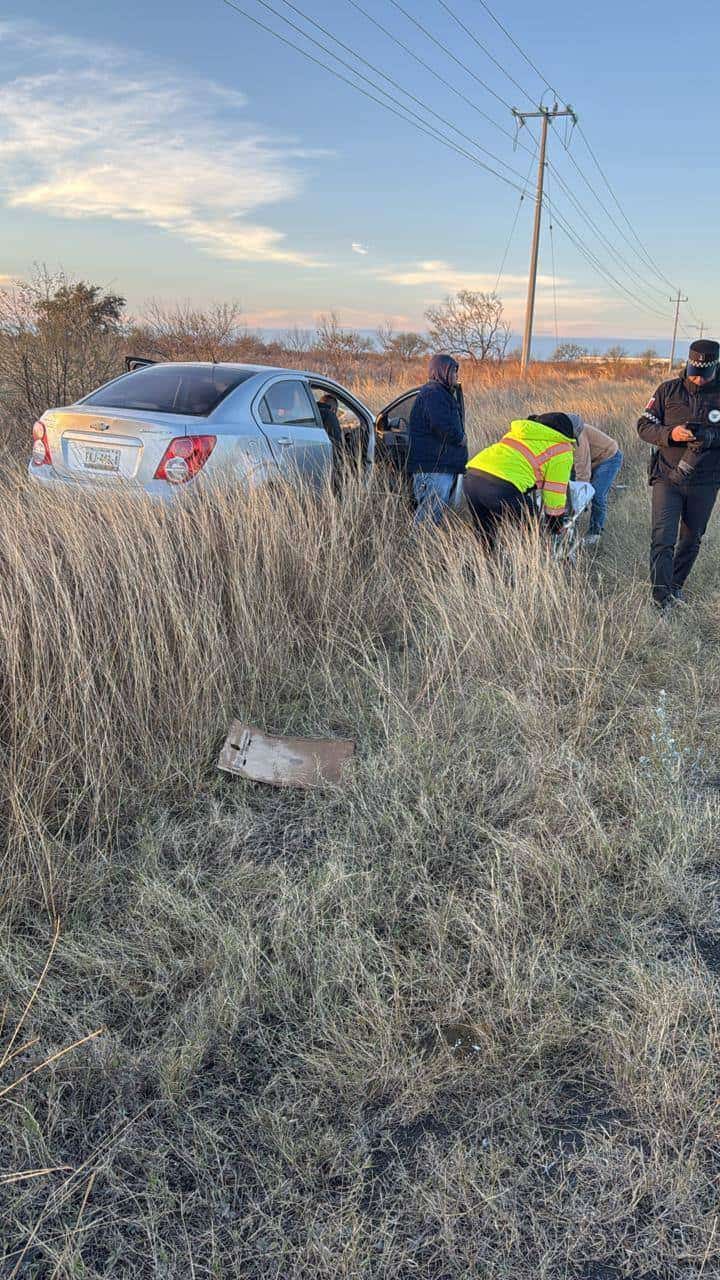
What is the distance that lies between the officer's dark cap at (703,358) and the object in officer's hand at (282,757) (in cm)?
360

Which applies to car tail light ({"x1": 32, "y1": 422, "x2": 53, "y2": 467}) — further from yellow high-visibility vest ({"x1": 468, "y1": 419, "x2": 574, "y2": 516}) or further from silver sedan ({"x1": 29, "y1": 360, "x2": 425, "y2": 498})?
yellow high-visibility vest ({"x1": 468, "y1": 419, "x2": 574, "y2": 516})

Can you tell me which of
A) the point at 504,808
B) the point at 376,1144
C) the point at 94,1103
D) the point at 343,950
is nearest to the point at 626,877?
the point at 504,808

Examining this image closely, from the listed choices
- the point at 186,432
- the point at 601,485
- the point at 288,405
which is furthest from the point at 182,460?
the point at 601,485

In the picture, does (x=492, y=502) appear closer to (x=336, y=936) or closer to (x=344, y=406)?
(x=344, y=406)

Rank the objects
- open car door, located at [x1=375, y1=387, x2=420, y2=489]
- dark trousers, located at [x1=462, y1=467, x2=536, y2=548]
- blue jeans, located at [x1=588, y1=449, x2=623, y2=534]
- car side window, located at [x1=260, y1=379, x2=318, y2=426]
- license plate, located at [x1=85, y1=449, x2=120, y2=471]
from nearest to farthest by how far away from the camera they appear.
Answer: license plate, located at [x1=85, y1=449, x2=120, y2=471]
dark trousers, located at [x1=462, y1=467, x2=536, y2=548]
car side window, located at [x1=260, y1=379, x2=318, y2=426]
open car door, located at [x1=375, y1=387, x2=420, y2=489]
blue jeans, located at [x1=588, y1=449, x2=623, y2=534]

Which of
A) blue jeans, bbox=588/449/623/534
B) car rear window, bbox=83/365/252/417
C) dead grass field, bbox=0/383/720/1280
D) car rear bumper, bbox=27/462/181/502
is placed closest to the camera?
dead grass field, bbox=0/383/720/1280

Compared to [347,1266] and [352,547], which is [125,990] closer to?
[347,1266]

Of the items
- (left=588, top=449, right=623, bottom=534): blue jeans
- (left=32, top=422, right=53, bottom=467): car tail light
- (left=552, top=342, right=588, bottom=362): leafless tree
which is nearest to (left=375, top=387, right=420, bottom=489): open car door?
(left=588, top=449, right=623, bottom=534): blue jeans

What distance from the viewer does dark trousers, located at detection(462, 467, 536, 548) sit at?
5363mm

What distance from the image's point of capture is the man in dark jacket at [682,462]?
200 inches

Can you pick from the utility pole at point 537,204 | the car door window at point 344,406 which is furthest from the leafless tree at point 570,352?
the car door window at point 344,406

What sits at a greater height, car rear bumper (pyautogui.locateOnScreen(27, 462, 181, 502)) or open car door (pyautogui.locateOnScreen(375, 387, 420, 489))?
open car door (pyautogui.locateOnScreen(375, 387, 420, 489))

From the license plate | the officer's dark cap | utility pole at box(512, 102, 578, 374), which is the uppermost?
utility pole at box(512, 102, 578, 374)

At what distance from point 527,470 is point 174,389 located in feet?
8.20
